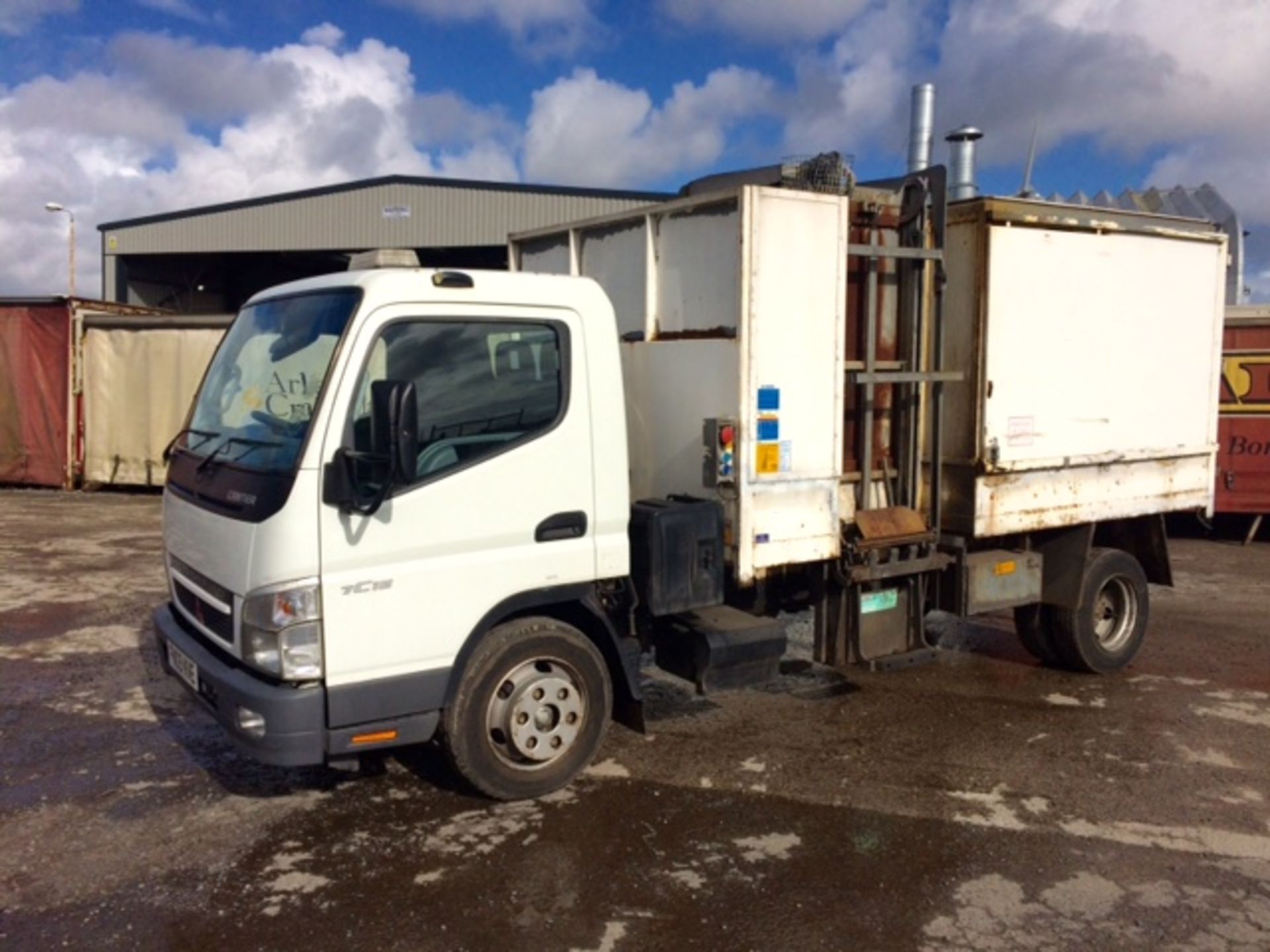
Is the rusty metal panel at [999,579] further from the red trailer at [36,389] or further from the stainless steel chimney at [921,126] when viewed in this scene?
the red trailer at [36,389]

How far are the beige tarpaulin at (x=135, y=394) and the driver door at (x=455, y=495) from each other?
13271 mm

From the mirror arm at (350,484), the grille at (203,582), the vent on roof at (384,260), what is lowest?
the grille at (203,582)

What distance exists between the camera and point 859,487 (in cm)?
584

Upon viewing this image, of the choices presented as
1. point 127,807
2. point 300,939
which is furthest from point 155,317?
point 300,939

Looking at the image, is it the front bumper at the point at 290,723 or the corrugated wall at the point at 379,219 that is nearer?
the front bumper at the point at 290,723

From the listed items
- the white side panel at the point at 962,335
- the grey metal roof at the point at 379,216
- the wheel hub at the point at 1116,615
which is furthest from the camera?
the grey metal roof at the point at 379,216

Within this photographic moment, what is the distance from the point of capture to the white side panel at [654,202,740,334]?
513 cm

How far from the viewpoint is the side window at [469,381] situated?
436 cm

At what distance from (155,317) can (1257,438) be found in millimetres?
16087

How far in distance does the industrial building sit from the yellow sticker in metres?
18.4

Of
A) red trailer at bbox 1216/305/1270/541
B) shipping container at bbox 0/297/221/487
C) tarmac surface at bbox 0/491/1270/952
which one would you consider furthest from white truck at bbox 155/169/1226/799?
shipping container at bbox 0/297/221/487

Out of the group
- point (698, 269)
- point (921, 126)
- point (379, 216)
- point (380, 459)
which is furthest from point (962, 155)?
point (379, 216)

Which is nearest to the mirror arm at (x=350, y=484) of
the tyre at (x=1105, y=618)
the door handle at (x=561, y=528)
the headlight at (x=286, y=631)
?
the headlight at (x=286, y=631)

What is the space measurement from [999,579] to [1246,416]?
862 centimetres
